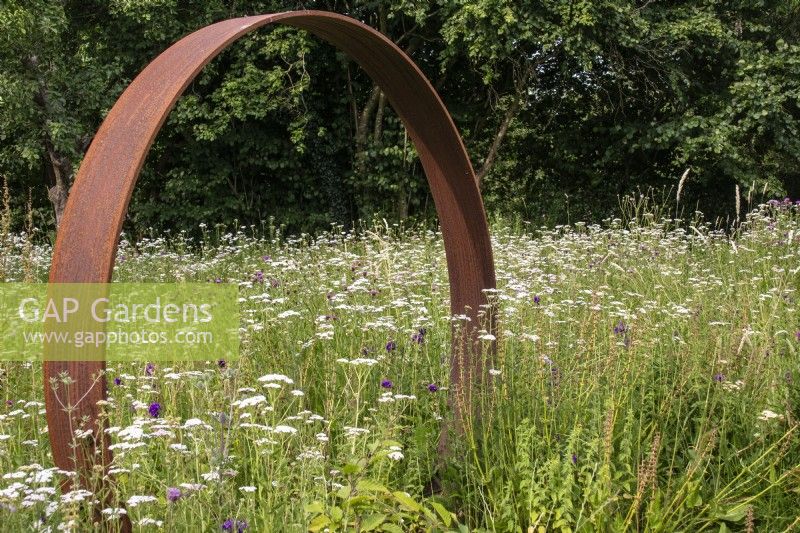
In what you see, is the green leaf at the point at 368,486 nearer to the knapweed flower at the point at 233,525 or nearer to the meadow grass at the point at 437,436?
the meadow grass at the point at 437,436

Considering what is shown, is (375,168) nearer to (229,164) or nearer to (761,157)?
(229,164)

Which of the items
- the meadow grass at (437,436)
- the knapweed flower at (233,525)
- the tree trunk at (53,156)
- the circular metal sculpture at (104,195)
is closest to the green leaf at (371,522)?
the meadow grass at (437,436)

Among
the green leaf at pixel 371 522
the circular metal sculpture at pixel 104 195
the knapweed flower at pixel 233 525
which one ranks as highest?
the circular metal sculpture at pixel 104 195

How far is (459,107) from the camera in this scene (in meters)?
15.8

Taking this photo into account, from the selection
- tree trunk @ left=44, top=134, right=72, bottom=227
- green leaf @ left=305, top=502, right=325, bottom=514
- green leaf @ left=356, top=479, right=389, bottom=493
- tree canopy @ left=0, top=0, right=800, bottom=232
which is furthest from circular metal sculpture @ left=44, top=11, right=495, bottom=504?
tree trunk @ left=44, top=134, right=72, bottom=227

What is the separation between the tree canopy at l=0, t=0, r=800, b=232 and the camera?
13289mm

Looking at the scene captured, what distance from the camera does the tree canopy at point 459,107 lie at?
13.3 m

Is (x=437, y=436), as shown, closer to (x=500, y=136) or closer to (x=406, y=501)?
(x=406, y=501)

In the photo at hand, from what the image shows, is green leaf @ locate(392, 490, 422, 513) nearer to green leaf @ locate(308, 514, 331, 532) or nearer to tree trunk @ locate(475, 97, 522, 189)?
green leaf @ locate(308, 514, 331, 532)

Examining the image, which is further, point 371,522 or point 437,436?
point 437,436

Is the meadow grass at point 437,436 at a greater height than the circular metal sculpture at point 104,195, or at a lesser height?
lesser

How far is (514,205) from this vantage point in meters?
16.5

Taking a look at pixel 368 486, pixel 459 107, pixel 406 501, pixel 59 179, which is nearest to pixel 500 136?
pixel 459 107

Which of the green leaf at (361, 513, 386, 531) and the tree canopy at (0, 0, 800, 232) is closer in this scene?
the green leaf at (361, 513, 386, 531)
